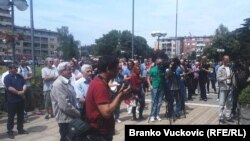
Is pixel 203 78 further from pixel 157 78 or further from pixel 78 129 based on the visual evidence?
pixel 78 129

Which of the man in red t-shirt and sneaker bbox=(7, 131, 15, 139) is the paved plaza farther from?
the man in red t-shirt

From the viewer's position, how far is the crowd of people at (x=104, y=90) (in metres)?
3.67

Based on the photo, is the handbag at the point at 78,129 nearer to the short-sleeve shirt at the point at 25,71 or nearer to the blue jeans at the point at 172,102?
the blue jeans at the point at 172,102

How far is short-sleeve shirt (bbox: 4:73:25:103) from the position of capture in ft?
27.3

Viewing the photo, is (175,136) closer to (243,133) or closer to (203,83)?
(243,133)

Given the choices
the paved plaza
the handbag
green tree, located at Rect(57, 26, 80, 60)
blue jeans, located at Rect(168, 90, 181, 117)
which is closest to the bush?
Answer: the paved plaza

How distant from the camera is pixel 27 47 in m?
134

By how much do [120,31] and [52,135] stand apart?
8023cm

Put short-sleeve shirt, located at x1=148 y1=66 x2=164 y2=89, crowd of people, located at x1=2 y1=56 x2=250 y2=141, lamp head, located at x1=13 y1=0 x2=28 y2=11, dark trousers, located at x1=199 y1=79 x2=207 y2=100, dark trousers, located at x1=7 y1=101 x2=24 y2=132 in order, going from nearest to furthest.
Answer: crowd of people, located at x1=2 y1=56 x2=250 y2=141 < dark trousers, located at x1=7 y1=101 x2=24 y2=132 < short-sleeve shirt, located at x1=148 y1=66 x2=164 y2=89 < lamp head, located at x1=13 y1=0 x2=28 y2=11 < dark trousers, located at x1=199 y1=79 x2=207 y2=100

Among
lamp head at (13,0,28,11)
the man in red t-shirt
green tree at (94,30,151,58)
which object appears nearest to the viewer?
the man in red t-shirt

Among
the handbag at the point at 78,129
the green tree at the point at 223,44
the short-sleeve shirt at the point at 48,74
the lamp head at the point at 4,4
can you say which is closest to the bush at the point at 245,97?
the short-sleeve shirt at the point at 48,74

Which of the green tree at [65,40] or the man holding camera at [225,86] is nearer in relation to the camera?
the man holding camera at [225,86]

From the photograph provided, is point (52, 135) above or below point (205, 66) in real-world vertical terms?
below

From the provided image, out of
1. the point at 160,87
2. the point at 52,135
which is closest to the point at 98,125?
the point at 52,135
